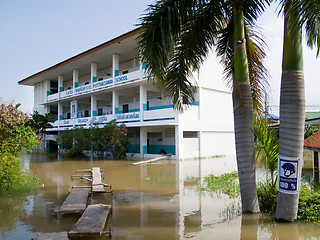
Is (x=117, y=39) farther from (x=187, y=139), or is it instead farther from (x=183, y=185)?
(x=183, y=185)

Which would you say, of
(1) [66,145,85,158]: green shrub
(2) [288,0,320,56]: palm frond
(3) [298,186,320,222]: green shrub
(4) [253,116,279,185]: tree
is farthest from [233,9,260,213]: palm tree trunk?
(1) [66,145,85,158]: green shrub

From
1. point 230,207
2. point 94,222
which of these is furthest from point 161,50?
point 230,207

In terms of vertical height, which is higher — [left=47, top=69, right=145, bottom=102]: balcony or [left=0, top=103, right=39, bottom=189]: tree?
[left=47, top=69, right=145, bottom=102]: balcony

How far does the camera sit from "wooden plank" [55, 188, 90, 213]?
6.80 metres

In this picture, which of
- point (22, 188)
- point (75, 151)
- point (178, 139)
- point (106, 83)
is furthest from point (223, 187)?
point (75, 151)

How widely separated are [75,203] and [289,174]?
5.30m

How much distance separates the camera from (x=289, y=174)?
575 centimetres

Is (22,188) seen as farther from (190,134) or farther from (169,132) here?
(190,134)

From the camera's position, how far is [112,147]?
22.1 meters

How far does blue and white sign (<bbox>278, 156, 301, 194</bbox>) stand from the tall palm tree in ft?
2.52

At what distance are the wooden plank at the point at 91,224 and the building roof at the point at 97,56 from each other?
13.4 metres

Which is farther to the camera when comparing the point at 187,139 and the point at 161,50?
the point at 187,139

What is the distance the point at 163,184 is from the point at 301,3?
8399mm

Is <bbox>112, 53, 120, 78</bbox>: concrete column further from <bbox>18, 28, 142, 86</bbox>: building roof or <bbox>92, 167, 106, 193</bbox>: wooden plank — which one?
<bbox>92, 167, 106, 193</bbox>: wooden plank
